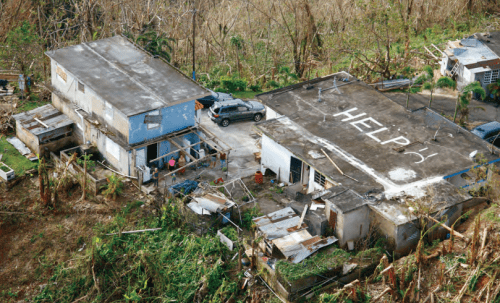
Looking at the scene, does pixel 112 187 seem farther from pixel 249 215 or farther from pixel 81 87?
pixel 249 215

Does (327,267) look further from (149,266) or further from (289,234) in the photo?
(149,266)

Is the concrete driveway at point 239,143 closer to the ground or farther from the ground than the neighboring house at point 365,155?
closer to the ground

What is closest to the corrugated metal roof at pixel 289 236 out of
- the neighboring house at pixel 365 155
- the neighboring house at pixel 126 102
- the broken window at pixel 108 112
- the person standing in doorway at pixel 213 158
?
the neighboring house at pixel 365 155

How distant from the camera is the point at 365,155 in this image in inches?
1319

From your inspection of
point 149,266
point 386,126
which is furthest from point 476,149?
point 149,266

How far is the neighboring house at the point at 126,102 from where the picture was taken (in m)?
34.3

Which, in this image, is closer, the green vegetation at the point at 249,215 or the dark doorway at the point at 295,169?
the green vegetation at the point at 249,215

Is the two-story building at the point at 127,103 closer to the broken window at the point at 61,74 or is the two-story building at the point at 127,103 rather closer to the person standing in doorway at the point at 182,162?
the broken window at the point at 61,74

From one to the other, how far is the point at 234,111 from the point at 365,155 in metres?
11.3

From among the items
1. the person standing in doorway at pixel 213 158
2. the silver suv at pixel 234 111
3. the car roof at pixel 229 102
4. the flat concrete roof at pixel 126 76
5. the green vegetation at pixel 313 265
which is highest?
the flat concrete roof at pixel 126 76

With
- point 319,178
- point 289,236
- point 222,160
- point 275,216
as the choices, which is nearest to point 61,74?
point 222,160

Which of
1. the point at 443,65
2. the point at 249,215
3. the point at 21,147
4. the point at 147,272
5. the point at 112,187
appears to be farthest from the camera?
the point at 443,65

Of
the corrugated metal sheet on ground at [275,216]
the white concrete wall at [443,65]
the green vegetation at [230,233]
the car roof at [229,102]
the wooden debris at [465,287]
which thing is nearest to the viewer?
the wooden debris at [465,287]

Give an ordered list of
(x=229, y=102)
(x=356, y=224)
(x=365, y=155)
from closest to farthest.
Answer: (x=356, y=224) → (x=365, y=155) → (x=229, y=102)
